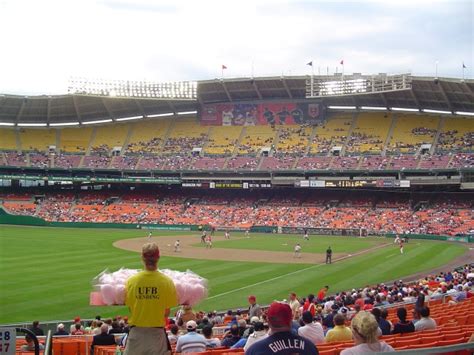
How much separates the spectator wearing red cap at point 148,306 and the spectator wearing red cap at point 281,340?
1389 mm

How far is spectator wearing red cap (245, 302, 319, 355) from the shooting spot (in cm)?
456

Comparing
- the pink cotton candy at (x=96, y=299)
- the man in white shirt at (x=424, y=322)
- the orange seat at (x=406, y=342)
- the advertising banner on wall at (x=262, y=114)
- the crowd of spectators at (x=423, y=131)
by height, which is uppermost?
the advertising banner on wall at (x=262, y=114)

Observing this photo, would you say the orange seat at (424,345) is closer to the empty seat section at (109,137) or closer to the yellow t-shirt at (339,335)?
the yellow t-shirt at (339,335)

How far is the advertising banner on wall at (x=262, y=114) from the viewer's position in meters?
84.1

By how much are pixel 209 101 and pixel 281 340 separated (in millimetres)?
83270

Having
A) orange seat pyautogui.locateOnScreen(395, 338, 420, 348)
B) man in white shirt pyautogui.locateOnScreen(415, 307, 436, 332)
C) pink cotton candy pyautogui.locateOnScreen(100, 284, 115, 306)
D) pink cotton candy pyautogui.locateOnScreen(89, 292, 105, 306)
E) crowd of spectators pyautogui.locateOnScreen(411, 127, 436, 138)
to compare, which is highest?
crowd of spectators pyautogui.locateOnScreen(411, 127, 436, 138)

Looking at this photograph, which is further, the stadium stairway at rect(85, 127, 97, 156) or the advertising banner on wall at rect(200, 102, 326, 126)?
the stadium stairway at rect(85, 127, 97, 156)

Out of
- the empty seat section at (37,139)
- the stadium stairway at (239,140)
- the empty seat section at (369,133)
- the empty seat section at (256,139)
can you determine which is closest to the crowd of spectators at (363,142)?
the empty seat section at (369,133)

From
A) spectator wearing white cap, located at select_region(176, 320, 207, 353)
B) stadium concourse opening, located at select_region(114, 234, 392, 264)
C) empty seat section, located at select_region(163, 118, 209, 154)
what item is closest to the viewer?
spectator wearing white cap, located at select_region(176, 320, 207, 353)

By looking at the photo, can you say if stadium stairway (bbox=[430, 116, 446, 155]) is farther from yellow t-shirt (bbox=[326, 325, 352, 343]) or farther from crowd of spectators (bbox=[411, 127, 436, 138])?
yellow t-shirt (bbox=[326, 325, 352, 343])

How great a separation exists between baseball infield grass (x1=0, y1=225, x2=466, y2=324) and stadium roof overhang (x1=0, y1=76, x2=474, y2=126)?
77.5 feet

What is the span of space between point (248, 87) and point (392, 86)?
20.8m

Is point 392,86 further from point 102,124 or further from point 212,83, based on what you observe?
point 102,124

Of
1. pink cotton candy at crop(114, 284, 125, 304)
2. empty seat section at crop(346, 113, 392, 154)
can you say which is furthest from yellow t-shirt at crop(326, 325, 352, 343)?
empty seat section at crop(346, 113, 392, 154)
